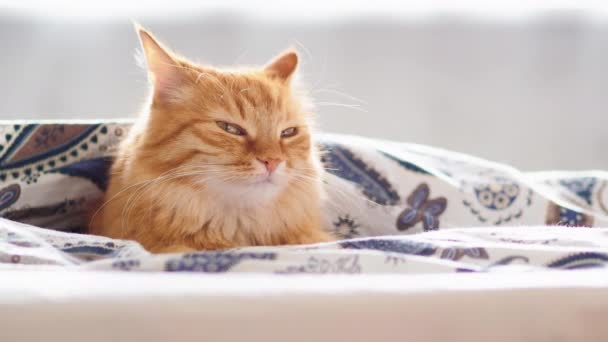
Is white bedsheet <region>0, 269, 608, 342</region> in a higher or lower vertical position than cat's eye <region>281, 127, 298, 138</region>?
lower

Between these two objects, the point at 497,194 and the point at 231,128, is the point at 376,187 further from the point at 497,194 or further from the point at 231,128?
the point at 231,128

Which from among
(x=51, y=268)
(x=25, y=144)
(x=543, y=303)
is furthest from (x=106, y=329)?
(x=25, y=144)

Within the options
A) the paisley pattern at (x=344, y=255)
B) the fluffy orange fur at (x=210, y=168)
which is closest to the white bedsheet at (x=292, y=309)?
the paisley pattern at (x=344, y=255)

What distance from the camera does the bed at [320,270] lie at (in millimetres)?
567

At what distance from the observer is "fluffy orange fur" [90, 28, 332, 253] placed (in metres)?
1.12

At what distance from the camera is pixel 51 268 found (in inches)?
30.1

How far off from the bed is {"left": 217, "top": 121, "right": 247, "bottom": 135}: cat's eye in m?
0.33

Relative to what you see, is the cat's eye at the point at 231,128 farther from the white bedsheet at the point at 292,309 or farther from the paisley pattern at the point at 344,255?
the white bedsheet at the point at 292,309

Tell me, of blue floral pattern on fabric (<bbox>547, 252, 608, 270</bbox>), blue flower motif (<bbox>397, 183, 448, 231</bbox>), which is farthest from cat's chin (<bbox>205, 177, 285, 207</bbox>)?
blue floral pattern on fabric (<bbox>547, 252, 608, 270</bbox>)

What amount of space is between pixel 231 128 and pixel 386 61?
1.46m

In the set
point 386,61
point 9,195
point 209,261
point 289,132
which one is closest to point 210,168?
point 289,132

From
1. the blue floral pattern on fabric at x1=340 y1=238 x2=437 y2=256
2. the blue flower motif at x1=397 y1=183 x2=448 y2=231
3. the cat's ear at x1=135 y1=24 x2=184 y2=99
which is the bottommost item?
the blue floral pattern on fabric at x1=340 y1=238 x2=437 y2=256

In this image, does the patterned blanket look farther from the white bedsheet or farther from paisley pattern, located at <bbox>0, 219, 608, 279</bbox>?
the white bedsheet

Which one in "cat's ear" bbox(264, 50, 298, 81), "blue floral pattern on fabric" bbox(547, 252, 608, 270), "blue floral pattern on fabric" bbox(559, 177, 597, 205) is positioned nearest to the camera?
"blue floral pattern on fabric" bbox(547, 252, 608, 270)
